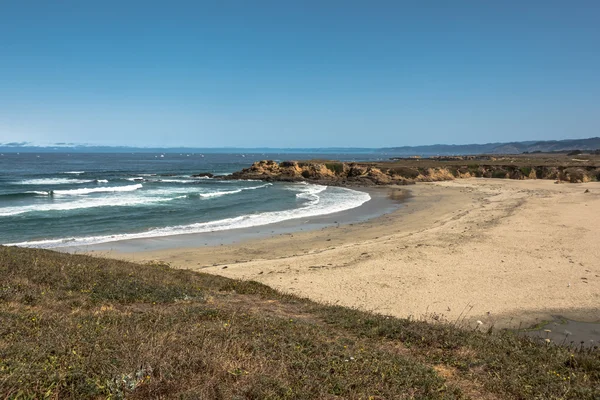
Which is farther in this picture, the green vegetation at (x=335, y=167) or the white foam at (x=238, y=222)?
the green vegetation at (x=335, y=167)

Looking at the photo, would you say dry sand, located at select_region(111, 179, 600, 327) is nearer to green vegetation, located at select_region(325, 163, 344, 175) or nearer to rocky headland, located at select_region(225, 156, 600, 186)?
rocky headland, located at select_region(225, 156, 600, 186)

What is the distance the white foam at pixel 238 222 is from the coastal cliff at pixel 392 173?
17.9m

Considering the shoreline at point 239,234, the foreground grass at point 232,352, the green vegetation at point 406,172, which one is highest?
the green vegetation at point 406,172

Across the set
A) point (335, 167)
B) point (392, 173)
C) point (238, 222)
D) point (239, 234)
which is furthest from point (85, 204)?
point (392, 173)

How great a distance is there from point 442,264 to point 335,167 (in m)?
49.5

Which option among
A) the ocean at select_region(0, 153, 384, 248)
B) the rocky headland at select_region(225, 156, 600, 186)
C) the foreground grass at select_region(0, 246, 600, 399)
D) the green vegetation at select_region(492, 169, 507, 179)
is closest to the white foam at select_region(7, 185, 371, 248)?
the ocean at select_region(0, 153, 384, 248)

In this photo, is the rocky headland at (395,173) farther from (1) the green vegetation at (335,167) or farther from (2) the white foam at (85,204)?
(2) the white foam at (85,204)

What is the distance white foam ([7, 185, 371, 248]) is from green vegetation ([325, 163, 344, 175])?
22.4 m

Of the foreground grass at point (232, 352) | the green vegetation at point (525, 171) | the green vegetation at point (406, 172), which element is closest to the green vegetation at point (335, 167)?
the green vegetation at point (406, 172)

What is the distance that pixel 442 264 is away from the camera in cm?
1512

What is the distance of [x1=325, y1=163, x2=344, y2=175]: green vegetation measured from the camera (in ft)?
207

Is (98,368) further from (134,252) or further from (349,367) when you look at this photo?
(134,252)

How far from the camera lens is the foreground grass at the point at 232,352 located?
4320 mm

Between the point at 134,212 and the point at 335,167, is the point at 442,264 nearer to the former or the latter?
the point at 134,212
